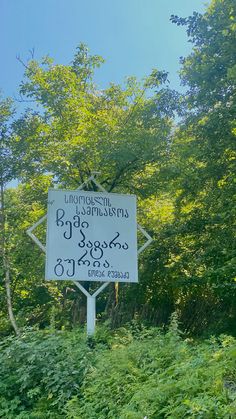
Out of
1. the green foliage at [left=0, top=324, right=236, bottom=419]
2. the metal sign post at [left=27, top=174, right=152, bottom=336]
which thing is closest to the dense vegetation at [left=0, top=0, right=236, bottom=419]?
the green foliage at [left=0, top=324, right=236, bottom=419]

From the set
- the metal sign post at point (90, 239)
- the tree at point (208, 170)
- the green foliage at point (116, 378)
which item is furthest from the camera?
the tree at point (208, 170)

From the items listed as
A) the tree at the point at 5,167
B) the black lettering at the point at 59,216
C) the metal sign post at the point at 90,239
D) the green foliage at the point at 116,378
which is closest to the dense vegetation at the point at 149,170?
the tree at the point at 5,167

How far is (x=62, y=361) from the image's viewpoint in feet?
14.8

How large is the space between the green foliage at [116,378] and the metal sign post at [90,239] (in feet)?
3.57

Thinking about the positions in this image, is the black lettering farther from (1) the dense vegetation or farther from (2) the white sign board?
(1) the dense vegetation

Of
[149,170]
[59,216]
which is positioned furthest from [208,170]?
[59,216]

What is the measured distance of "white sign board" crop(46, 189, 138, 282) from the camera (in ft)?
20.7

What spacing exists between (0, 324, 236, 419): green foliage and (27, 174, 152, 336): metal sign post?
1.09m

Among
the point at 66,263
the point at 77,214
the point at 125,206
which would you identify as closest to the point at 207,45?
the point at 125,206

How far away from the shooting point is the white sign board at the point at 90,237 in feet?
20.7

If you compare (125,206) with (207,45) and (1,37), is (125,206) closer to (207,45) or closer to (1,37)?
(207,45)

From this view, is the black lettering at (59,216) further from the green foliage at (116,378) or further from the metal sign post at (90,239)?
the green foliage at (116,378)

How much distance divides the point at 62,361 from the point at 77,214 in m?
2.55

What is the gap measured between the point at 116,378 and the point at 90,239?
9.75 ft
